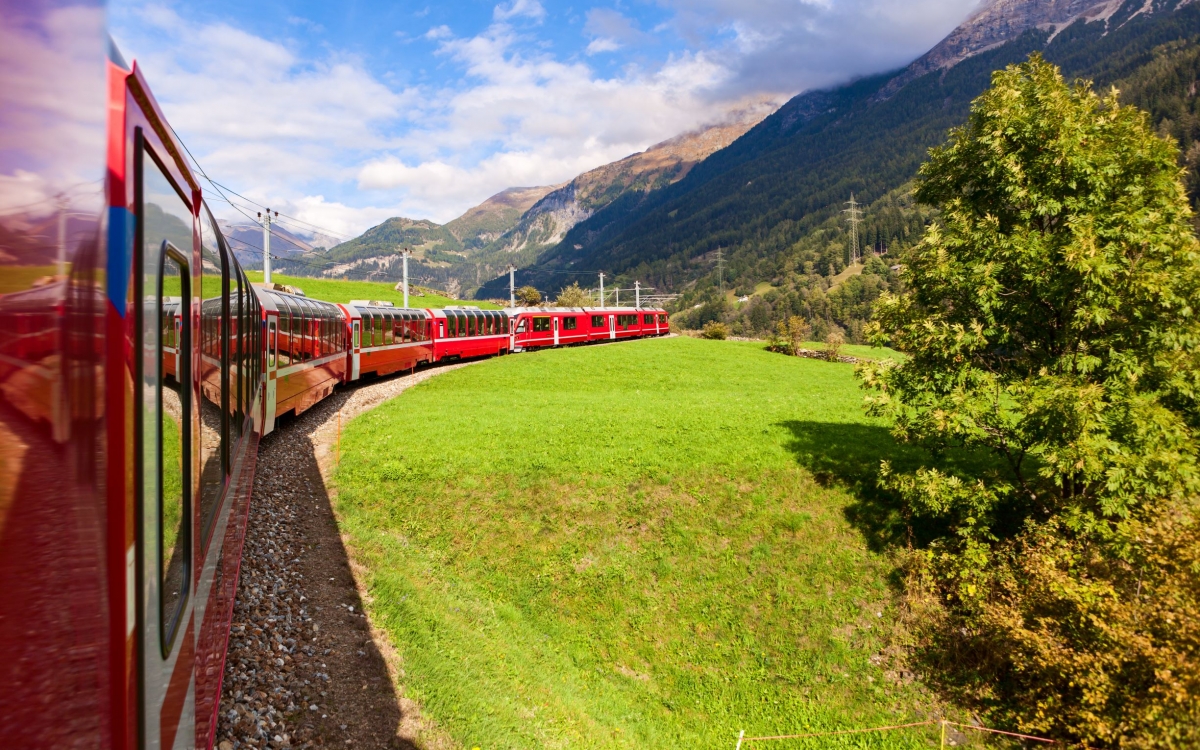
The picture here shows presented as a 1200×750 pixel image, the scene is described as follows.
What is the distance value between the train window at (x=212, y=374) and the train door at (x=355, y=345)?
18926 millimetres

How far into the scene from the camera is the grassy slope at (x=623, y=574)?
9844 millimetres

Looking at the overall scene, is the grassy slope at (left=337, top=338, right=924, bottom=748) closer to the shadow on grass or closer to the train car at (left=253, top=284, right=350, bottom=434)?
the shadow on grass

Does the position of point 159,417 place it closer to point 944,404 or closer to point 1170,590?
point 1170,590

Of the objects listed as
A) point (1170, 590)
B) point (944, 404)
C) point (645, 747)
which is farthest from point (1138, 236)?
point (645, 747)

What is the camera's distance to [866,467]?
16438mm

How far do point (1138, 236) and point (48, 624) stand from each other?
13.5m

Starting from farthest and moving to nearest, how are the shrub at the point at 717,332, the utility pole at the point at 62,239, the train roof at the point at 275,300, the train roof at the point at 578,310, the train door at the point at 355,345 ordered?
the shrub at the point at 717,332
the train roof at the point at 578,310
the train door at the point at 355,345
the train roof at the point at 275,300
the utility pole at the point at 62,239

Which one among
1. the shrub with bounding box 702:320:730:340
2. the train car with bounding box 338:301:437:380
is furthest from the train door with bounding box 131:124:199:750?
the shrub with bounding box 702:320:730:340

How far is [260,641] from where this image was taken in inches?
304

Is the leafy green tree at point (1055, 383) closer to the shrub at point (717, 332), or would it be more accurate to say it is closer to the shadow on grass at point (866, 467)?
the shadow on grass at point (866, 467)

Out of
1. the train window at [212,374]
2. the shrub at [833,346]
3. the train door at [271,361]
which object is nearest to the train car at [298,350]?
the train door at [271,361]

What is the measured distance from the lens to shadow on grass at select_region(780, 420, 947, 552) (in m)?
13.9

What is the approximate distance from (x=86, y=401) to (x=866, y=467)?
56.3ft

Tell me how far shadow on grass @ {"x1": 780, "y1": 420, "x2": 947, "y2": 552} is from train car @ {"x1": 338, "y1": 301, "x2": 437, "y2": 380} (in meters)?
16.7
